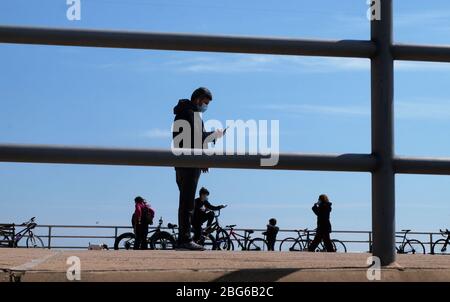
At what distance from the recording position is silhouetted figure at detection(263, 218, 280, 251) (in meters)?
22.3

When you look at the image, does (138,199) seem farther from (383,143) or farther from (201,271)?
(201,271)

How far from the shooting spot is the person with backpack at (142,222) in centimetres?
1576

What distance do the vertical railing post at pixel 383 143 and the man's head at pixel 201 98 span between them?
3513mm

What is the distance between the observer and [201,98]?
6.64 meters

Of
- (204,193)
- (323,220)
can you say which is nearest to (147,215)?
(323,220)

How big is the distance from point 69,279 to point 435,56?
143 centimetres

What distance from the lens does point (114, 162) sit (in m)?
2.88

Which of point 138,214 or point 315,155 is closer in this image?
point 315,155

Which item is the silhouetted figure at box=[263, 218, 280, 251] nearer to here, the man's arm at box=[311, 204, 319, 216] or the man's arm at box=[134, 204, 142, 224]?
the man's arm at box=[311, 204, 319, 216]

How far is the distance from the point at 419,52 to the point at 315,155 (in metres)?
0.52

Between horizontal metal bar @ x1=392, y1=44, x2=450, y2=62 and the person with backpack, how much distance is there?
12.9 metres

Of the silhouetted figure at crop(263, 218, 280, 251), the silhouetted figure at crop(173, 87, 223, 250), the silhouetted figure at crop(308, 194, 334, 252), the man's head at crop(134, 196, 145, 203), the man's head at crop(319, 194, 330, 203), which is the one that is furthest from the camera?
the silhouetted figure at crop(263, 218, 280, 251)

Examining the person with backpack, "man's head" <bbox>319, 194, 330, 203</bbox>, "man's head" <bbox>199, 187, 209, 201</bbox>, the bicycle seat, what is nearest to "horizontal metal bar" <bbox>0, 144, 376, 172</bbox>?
"man's head" <bbox>199, 187, 209, 201</bbox>
